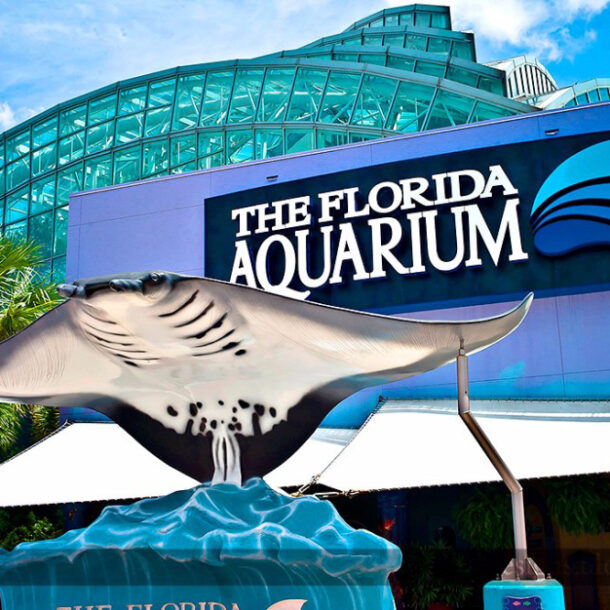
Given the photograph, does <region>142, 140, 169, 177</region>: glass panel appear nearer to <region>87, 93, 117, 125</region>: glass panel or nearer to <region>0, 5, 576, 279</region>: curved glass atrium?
<region>0, 5, 576, 279</region>: curved glass atrium

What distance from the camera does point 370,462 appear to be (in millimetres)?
11352

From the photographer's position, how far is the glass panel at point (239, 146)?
2333 centimetres

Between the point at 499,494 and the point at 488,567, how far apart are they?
160 centimetres

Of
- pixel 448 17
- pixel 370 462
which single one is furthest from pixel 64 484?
pixel 448 17

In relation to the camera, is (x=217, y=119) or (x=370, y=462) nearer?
(x=370, y=462)

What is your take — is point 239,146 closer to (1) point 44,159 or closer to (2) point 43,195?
(2) point 43,195

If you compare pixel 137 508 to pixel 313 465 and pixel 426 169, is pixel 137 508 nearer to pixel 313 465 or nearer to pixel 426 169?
pixel 313 465

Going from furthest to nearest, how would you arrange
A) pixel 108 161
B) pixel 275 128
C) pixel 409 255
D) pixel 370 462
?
pixel 108 161, pixel 275 128, pixel 409 255, pixel 370 462

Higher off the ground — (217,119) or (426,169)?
(217,119)

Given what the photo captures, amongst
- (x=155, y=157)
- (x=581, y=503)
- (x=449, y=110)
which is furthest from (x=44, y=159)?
(x=581, y=503)

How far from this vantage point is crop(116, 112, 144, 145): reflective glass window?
25109 mm

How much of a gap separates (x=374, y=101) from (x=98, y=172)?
320 inches

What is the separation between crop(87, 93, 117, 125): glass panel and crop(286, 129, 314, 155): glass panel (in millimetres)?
6099

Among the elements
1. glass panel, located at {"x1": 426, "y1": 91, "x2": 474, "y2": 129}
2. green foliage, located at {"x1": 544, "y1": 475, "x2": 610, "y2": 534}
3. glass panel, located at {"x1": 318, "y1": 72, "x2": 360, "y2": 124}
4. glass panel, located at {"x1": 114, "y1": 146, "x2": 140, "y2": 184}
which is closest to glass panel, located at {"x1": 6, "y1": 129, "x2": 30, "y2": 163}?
glass panel, located at {"x1": 114, "y1": 146, "x2": 140, "y2": 184}
